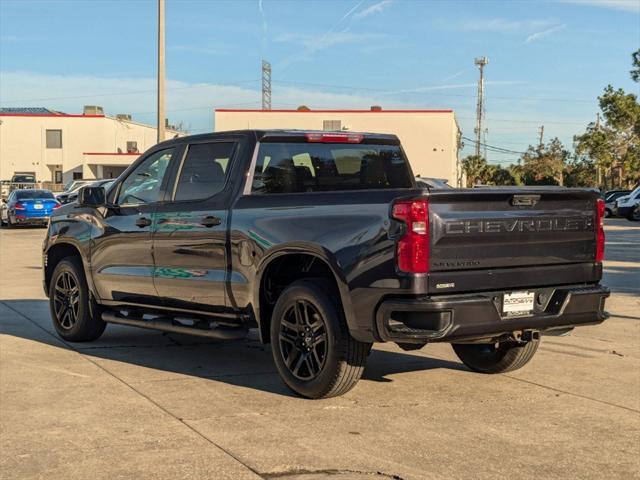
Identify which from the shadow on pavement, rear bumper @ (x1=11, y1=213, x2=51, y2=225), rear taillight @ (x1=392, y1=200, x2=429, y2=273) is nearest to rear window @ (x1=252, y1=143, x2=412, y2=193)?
the shadow on pavement

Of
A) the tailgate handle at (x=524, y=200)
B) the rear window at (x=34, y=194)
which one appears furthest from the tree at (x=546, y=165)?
the tailgate handle at (x=524, y=200)

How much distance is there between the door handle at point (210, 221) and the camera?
6.79m

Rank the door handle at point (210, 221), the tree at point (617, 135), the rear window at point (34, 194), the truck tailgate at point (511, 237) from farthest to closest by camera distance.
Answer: the tree at point (617, 135) < the rear window at point (34, 194) < the door handle at point (210, 221) < the truck tailgate at point (511, 237)

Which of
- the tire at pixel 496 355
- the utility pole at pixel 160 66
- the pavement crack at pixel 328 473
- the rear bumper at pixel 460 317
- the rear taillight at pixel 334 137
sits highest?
the utility pole at pixel 160 66

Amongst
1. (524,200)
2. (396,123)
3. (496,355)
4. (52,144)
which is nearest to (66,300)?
(496,355)

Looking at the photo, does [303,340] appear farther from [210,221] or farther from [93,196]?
[93,196]

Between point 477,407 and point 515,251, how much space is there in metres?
1.16

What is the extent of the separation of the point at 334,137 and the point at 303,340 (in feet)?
6.33

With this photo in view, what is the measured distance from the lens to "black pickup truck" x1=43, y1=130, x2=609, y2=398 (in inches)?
216

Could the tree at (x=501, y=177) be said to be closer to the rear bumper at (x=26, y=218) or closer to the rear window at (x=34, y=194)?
the rear window at (x=34, y=194)

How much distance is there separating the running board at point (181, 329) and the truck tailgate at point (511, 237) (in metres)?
2.01

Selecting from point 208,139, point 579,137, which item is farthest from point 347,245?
point 579,137

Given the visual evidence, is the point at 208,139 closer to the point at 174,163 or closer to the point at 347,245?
the point at 174,163

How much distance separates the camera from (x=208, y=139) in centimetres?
729
